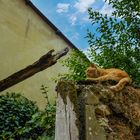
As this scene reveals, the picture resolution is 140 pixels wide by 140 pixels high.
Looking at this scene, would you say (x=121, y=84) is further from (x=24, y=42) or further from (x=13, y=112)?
(x=24, y=42)

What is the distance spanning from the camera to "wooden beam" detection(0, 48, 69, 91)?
618 cm

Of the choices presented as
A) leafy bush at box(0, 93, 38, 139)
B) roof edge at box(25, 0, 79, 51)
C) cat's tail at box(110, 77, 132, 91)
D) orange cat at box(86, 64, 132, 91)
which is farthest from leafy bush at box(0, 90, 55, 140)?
roof edge at box(25, 0, 79, 51)

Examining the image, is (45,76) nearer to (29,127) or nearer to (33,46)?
(33,46)

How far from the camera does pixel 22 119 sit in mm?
9641

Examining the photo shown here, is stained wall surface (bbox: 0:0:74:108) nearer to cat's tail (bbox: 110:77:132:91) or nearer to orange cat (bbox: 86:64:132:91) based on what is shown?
orange cat (bbox: 86:64:132:91)

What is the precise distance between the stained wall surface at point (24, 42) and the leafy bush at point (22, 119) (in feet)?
5.74

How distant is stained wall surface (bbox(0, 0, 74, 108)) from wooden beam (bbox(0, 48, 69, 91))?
5.33 metres

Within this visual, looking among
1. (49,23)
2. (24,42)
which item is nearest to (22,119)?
(24,42)

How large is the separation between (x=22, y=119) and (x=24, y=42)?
14.5 feet

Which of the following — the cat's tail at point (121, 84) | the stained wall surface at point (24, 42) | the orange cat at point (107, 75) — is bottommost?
the cat's tail at point (121, 84)

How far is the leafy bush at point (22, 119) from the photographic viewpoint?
235 inches

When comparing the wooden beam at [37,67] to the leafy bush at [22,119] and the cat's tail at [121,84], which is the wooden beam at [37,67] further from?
the cat's tail at [121,84]

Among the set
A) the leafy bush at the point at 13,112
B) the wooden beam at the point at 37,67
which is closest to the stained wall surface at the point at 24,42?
the leafy bush at the point at 13,112

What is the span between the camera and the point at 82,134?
3293 mm
